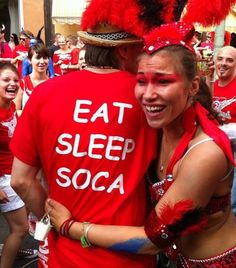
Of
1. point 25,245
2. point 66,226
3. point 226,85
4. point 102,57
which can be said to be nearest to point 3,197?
point 25,245

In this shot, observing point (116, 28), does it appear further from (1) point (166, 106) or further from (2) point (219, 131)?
(2) point (219, 131)

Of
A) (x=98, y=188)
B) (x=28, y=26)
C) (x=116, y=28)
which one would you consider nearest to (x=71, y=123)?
(x=98, y=188)

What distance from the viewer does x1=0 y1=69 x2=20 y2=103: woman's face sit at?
3275 millimetres

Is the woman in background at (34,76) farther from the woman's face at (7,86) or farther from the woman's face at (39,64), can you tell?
the woman's face at (7,86)

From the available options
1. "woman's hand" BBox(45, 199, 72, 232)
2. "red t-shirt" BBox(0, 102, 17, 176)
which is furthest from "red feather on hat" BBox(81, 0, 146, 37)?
"red t-shirt" BBox(0, 102, 17, 176)

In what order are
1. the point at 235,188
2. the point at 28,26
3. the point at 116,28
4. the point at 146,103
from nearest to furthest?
1. the point at 146,103
2. the point at 116,28
3. the point at 235,188
4. the point at 28,26

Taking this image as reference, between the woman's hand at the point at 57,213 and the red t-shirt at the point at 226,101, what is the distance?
2717mm

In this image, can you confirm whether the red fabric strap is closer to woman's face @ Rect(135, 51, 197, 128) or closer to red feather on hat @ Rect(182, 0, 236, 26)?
woman's face @ Rect(135, 51, 197, 128)

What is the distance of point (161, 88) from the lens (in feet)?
5.12

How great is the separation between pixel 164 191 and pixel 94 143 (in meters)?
0.34

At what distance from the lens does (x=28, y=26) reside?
18281 millimetres

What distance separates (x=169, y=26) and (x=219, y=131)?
45 cm

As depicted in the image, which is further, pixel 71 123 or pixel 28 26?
pixel 28 26

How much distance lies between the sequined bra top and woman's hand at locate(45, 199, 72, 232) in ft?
1.16
